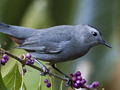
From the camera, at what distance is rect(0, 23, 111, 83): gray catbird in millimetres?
1994

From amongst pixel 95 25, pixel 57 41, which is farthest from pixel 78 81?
pixel 95 25

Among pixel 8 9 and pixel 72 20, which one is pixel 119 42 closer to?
pixel 72 20

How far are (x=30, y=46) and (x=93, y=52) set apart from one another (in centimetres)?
167

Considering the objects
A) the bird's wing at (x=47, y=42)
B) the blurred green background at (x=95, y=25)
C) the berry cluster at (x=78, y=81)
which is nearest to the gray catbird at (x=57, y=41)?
the bird's wing at (x=47, y=42)

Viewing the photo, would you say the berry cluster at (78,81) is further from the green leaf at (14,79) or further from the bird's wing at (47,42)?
the green leaf at (14,79)

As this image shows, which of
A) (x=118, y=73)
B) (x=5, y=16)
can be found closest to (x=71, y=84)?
(x=118, y=73)

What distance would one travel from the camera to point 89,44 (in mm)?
2055

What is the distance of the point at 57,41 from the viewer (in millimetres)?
2080

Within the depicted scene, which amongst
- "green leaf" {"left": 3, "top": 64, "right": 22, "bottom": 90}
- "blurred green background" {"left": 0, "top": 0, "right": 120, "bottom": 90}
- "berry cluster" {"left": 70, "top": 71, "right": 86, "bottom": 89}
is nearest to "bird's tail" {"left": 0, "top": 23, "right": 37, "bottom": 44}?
"green leaf" {"left": 3, "top": 64, "right": 22, "bottom": 90}

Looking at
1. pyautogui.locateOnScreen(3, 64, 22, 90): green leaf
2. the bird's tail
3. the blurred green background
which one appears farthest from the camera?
the blurred green background

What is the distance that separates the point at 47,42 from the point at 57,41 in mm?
86

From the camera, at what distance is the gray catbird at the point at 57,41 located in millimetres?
1994

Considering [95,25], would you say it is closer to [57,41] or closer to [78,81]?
[57,41]

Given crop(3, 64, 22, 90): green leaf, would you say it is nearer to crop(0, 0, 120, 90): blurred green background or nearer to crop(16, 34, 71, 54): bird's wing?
crop(16, 34, 71, 54): bird's wing
